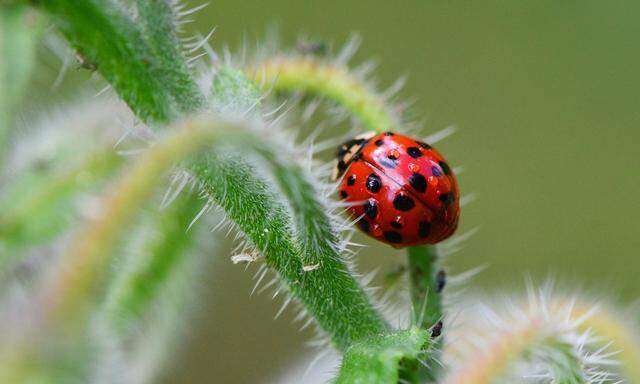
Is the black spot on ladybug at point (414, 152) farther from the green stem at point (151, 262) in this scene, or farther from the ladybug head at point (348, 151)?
the green stem at point (151, 262)

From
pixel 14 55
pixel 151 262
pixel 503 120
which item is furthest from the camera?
pixel 503 120

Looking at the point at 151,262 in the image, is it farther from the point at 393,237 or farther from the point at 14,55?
the point at 14,55

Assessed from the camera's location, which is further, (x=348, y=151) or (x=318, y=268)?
(x=348, y=151)

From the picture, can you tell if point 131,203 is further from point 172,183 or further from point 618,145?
point 618,145

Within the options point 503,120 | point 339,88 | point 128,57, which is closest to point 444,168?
point 339,88

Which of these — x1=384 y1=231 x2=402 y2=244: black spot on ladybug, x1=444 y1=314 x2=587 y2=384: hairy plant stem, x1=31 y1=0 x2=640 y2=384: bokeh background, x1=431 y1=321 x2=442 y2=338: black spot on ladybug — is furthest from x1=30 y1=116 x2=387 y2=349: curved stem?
x1=31 y1=0 x2=640 y2=384: bokeh background

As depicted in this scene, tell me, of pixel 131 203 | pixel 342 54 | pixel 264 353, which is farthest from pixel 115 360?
pixel 264 353

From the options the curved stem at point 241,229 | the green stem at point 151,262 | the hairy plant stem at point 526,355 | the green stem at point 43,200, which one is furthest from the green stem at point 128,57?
the hairy plant stem at point 526,355
